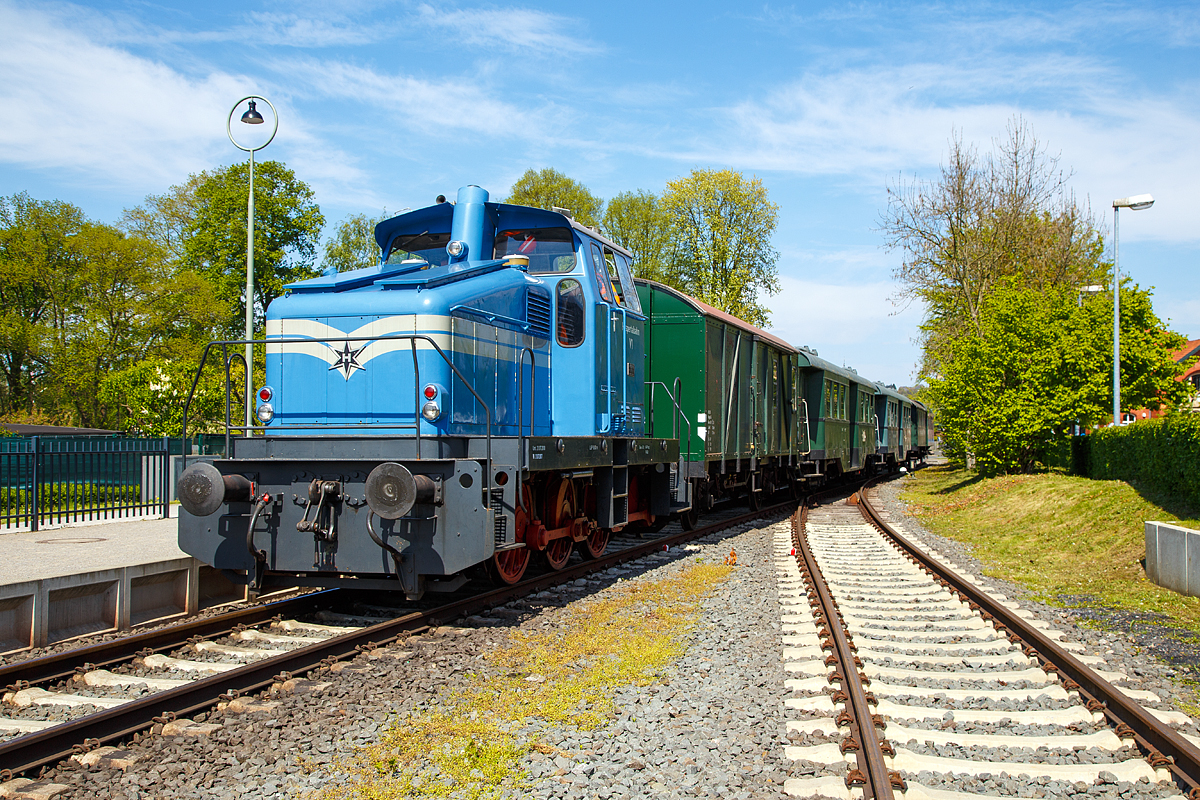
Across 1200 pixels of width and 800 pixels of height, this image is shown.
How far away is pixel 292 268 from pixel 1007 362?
1195 inches

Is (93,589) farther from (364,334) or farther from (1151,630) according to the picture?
(1151,630)

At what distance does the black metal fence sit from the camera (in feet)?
34.5

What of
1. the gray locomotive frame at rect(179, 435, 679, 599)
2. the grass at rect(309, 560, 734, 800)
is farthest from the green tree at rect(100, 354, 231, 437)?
the grass at rect(309, 560, 734, 800)

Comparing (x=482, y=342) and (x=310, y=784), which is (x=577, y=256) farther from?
(x=310, y=784)

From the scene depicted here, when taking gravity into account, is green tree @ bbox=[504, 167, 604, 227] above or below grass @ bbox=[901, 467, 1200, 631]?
above

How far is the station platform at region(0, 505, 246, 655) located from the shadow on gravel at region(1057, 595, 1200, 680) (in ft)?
23.8

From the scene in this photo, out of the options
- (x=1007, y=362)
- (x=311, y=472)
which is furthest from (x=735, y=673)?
(x=1007, y=362)

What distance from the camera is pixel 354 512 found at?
5820 millimetres

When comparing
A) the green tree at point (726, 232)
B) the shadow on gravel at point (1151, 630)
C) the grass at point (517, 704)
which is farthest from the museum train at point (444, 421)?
the green tree at point (726, 232)

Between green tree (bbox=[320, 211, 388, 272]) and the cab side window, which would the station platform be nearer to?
the cab side window

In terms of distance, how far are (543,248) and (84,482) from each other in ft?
26.6

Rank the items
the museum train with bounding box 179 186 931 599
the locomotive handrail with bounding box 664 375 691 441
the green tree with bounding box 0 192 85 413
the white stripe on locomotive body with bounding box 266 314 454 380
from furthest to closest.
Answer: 1. the green tree with bounding box 0 192 85 413
2. the locomotive handrail with bounding box 664 375 691 441
3. the white stripe on locomotive body with bounding box 266 314 454 380
4. the museum train with bounding box 179 186 931 599

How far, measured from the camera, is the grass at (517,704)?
3564 mm

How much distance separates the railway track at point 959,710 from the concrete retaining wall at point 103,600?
16.0 ft
